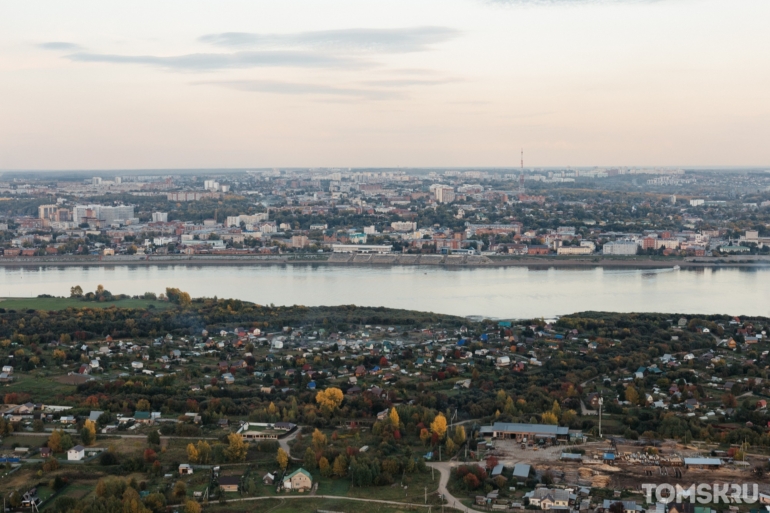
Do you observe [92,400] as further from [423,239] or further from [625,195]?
[625,195]

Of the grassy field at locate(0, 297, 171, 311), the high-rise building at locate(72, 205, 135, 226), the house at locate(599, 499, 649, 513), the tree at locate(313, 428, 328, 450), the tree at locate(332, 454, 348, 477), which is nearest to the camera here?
the house at locate(599, 499, 649, 513)

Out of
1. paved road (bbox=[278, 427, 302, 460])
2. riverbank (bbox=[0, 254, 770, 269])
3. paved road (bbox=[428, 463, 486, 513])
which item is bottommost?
riverbank (bbox=[0, 254, 770, 269])

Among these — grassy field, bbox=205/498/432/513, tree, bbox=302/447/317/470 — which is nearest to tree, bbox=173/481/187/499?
grassy field, bbox=205/498/432/513

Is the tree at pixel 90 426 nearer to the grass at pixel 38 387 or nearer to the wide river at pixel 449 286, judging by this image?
the grass at pixel 38 387

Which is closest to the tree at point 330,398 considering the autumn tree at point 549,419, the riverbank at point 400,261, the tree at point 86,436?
the autumn tree at point 549,419

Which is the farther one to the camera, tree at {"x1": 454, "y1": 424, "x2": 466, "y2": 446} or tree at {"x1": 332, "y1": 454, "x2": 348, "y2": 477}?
tree at {"x1": 454, "y1": 424, "x2": 466, "y2": 446}

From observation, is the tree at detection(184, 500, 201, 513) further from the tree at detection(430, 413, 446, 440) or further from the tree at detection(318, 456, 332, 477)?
the tree at detection(430, 413, 446, 440)

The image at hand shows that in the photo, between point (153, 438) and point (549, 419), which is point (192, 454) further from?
point (549, 419)
